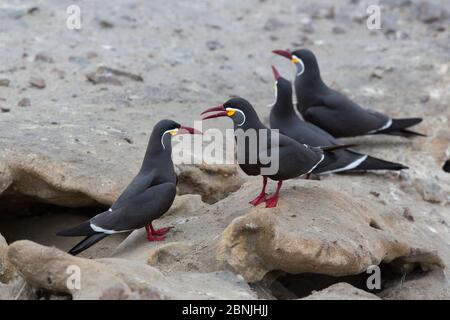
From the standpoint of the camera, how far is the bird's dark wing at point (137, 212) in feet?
18.0

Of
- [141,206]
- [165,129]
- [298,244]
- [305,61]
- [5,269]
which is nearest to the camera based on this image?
[298,244]

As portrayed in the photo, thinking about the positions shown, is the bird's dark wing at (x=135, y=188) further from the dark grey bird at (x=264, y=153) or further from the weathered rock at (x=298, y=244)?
the weathered rock at (x=298, y=244)

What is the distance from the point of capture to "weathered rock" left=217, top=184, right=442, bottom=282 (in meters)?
4.80

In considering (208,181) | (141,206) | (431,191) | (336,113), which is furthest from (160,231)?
(336,113)

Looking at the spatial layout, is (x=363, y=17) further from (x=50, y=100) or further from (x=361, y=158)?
(x=50, y=100)

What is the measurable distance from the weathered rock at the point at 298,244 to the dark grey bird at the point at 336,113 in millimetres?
2738

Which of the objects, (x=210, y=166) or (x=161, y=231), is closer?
(x=161, y=231)

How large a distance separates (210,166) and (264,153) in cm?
96

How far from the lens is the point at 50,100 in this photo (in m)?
7.49

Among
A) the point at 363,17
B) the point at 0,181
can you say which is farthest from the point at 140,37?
the point at 0,181

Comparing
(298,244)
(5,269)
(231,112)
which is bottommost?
(5,269)

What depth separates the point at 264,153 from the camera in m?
5.62

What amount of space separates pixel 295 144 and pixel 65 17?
4.53 meters

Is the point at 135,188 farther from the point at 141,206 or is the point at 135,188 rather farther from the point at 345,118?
the point at 345,118
